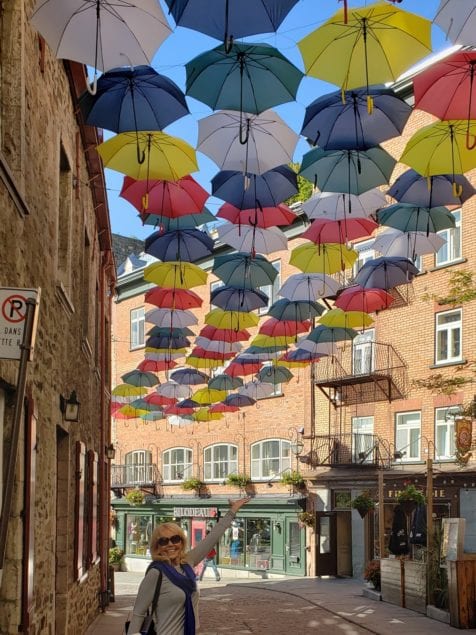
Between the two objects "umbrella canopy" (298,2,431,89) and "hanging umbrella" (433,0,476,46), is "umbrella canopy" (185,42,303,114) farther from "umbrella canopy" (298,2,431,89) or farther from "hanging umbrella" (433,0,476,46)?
"hanging umbrella" (433,0,476,46)

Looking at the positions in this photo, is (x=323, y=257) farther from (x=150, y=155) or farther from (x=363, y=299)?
(x=150, y=155)

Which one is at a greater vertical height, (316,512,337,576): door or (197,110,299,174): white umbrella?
(197,110,299,174): white umbrella

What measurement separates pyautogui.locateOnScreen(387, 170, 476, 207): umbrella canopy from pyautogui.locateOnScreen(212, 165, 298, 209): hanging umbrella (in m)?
1.39

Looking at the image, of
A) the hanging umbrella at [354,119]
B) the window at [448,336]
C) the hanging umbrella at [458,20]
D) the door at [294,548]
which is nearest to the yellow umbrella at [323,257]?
the hanging umbrella at [354,119]

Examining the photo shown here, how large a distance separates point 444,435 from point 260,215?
585 inches

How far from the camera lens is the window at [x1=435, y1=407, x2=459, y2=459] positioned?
89.4 ft

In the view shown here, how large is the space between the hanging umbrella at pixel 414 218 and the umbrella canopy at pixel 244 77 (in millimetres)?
4440

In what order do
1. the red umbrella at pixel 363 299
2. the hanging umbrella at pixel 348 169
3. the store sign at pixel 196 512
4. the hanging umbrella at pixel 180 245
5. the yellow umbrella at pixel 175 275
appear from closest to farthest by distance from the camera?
the hanging umbrella at pixel 348 169 → the hanging umbrella at pixel 180 245 → the yellow umbrella at pixel 175 275 → the red umbrella at pixel 363 299 → the store sign at pixel 196 512

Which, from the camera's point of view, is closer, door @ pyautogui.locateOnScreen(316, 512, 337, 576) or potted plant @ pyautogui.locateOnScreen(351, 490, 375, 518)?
potted plant @ pyautogui.locateOnScreen(351, 490, 375, 518)

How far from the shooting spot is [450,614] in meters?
16.7

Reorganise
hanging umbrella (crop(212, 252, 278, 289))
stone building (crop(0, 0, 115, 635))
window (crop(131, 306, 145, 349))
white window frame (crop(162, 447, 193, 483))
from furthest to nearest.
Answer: window (crop(131, 306, 145, 349)), white window frame (crop(162, 447, 193, 483)), hanging umbrella (crop(212, 252, 278, 289)), stone building (crop(0, 0, 115, 635))

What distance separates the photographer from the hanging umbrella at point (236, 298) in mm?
18922

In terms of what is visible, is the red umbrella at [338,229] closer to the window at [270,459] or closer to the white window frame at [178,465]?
the window at [270,459]

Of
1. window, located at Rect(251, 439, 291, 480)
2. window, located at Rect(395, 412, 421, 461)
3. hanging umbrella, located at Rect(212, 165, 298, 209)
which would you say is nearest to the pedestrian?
hanging umbrella, located at Rect(212, 165, 298, 209)
